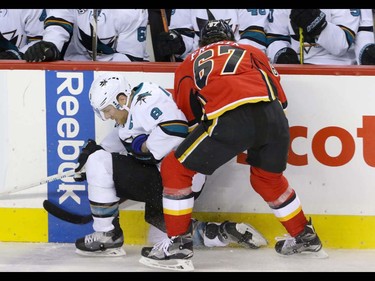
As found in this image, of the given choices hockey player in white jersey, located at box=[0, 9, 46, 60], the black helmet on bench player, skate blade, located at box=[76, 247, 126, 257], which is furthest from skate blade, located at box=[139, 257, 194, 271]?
hockey player in white jersey, located at box=[0, 9, 46, 60]

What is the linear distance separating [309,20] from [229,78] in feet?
3.14

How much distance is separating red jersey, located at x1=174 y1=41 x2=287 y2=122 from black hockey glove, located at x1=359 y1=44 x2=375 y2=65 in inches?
42.0

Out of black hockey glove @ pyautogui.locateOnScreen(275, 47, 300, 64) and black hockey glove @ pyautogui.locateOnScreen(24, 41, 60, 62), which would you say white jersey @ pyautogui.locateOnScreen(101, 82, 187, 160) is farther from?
black hockey glove @ pyautogui.locateOnScreen(275, 47, 300, 64)

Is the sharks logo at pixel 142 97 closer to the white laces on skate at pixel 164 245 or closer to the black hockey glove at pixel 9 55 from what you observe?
the white laces on skate at pixel 164 245

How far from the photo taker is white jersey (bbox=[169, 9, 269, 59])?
530 centimetres

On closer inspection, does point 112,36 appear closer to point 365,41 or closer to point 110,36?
point 110,36

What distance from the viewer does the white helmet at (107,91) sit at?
418 centimetres

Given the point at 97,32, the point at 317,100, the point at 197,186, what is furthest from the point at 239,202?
the point at 97,32

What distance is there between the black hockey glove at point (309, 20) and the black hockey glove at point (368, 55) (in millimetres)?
325

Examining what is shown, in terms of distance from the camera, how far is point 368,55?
513cm

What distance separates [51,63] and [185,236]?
94 centimetres

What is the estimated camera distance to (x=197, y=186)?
432 cm

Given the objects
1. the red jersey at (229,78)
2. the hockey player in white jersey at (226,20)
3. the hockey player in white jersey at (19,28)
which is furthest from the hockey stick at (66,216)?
the hockey player in white jersey at (19,28)

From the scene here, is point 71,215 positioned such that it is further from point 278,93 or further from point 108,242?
point 278,93
